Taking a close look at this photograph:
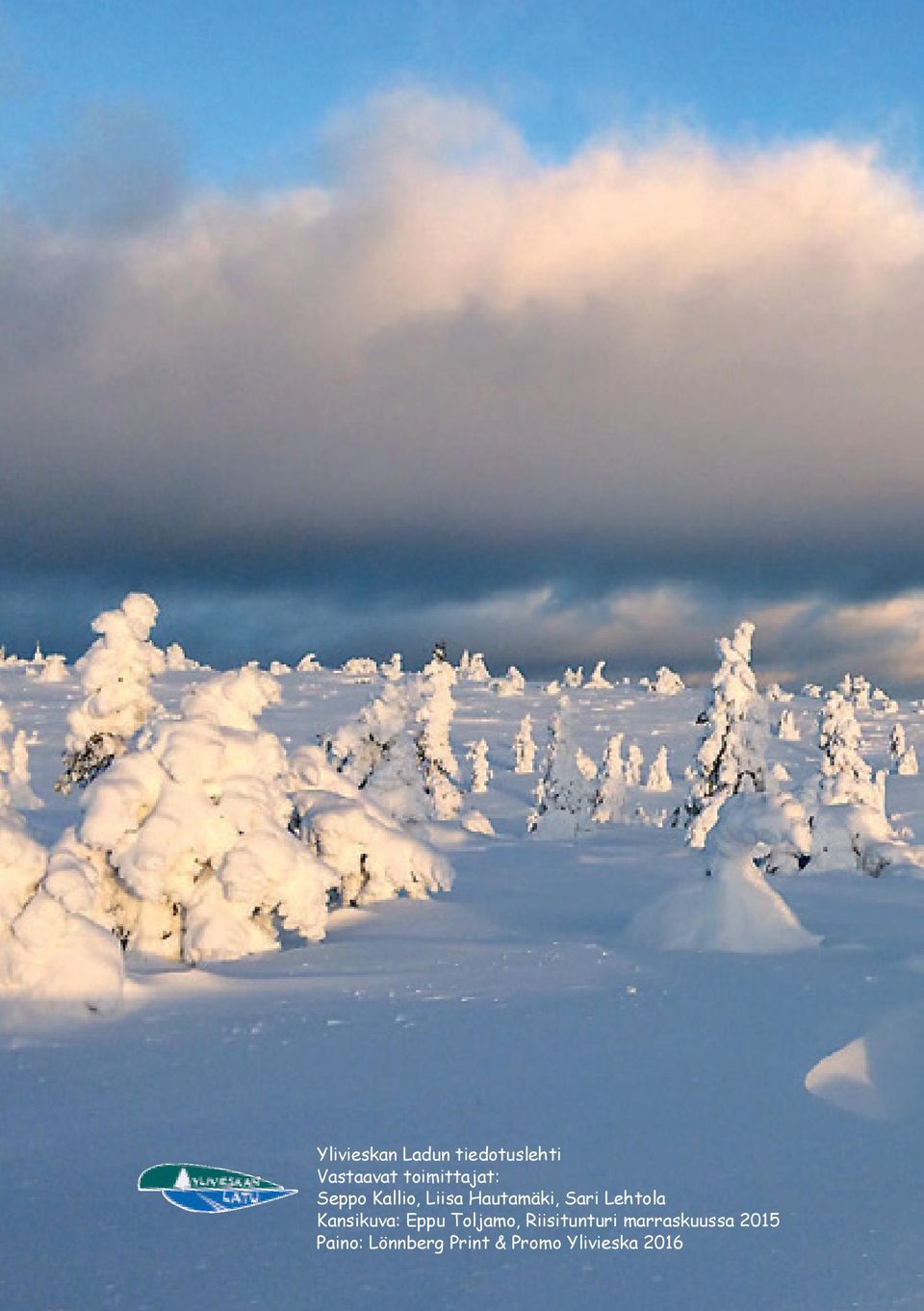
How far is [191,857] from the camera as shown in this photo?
1499 cm

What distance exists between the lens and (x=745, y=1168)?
277 inches

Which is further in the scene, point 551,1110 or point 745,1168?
point 551,1110

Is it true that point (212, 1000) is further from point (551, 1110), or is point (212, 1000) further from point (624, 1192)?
point (624, 1192)

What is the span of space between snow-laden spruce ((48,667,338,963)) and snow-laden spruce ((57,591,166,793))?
26.6 ft

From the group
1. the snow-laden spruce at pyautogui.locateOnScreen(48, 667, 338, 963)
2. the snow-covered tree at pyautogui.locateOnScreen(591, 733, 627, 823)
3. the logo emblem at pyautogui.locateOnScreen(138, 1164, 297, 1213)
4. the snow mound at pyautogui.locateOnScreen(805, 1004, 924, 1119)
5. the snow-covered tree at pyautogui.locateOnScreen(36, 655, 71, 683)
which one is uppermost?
the snow-covered tree at pyautogui.locateOnScreen(36, 655, 71, 683)

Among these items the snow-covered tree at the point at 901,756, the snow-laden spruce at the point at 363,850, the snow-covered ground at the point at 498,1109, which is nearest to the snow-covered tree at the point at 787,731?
the snow-covered tree at the point at 901,756

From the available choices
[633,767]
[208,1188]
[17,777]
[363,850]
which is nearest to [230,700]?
[363,850]

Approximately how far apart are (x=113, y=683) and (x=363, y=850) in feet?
26.7

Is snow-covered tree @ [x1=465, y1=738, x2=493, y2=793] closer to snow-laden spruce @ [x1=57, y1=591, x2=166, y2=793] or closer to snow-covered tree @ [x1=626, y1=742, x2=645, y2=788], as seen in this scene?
snow-covered tree @ [x1=626, y1=742, x2=645, y2=788]

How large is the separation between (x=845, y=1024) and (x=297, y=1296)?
19.3 feet

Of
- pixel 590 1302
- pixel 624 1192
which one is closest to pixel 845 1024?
pixel 624 1192

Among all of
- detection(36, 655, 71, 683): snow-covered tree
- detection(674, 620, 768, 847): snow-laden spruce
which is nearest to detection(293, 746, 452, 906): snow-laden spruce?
detection(674, 620, 768, 847): snow-laden spruce

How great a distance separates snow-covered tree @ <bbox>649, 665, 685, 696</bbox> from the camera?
147m

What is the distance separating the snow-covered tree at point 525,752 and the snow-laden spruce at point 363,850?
264 ft
